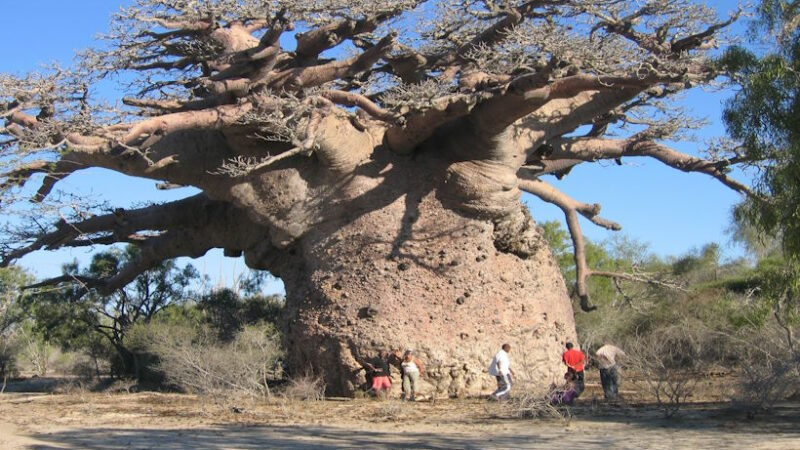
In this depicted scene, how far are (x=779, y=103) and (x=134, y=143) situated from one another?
613 cm

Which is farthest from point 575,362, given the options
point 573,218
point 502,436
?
point 573,218

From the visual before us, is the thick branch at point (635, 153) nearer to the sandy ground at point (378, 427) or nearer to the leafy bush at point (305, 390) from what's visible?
the sandy ground at point (378, 427)

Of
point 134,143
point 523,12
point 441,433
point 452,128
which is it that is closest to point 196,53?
point 134,143

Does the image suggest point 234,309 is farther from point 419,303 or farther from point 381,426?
point 381,426

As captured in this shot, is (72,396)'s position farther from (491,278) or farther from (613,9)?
(613,9)

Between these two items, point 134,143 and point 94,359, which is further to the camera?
point 94,359

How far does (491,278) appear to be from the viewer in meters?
10.7

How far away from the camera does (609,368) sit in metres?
9.59

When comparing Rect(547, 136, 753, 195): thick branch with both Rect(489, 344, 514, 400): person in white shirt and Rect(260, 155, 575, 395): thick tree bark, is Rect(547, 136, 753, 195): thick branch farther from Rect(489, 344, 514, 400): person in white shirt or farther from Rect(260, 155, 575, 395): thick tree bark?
Rect(489, 344, 514, 400): person in white shirt

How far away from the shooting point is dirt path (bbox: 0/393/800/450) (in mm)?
6668

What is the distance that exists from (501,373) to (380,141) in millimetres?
3098

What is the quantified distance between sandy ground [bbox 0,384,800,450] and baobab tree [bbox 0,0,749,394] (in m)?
1.15

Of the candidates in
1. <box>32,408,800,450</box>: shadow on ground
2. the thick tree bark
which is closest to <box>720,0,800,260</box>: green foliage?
<box>32,408,800,450</box>: shadow on ground

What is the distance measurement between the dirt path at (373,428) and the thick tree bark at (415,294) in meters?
0.68
